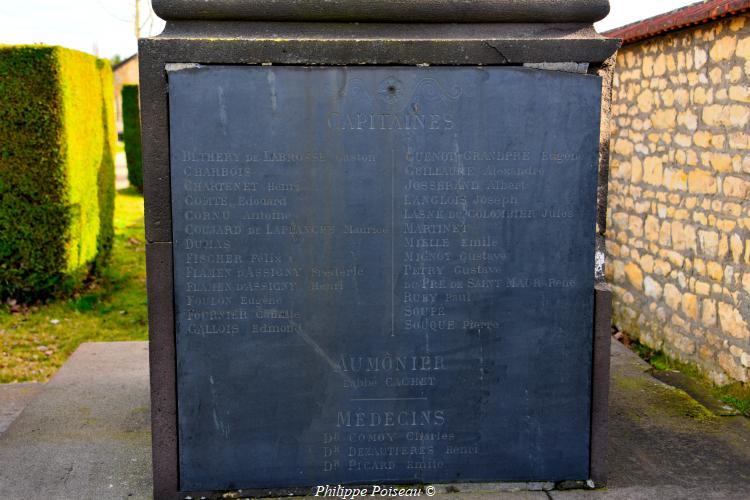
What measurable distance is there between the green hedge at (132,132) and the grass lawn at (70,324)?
6951 mm

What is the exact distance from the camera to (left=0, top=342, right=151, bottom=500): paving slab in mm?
4027

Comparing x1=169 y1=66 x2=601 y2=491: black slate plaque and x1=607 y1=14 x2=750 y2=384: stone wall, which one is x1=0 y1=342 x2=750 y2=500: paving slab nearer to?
x1=169 y1=66 x2=601 y2=491: black slate plaque

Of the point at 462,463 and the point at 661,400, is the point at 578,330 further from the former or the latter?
the point at 661,400

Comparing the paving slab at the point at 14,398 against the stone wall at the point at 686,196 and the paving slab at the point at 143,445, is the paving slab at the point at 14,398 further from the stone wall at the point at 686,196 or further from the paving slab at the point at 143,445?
the stone wall at the point at 686,196

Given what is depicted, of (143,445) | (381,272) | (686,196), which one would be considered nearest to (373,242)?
(381,272)

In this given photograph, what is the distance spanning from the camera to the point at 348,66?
3744 millimetres

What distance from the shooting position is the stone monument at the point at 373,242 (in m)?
3.73

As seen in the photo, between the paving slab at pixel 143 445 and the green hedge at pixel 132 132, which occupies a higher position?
the green hedge at pixel 132 132

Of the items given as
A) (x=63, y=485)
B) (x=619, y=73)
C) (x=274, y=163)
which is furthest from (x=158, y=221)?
(x=619, y=73)

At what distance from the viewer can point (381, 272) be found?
3.87 meters

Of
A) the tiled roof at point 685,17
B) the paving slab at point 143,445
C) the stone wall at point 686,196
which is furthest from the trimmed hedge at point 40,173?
the stone wall at point 686,196

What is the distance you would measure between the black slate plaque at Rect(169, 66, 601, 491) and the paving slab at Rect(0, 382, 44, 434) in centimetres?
201

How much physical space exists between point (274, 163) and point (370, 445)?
1473 mm

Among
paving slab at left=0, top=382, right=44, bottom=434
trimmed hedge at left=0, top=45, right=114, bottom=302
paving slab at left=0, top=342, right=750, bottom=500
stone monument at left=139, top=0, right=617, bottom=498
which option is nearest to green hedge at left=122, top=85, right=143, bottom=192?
trimmed hedge at left=0, top=45, right=114, bottom=302
